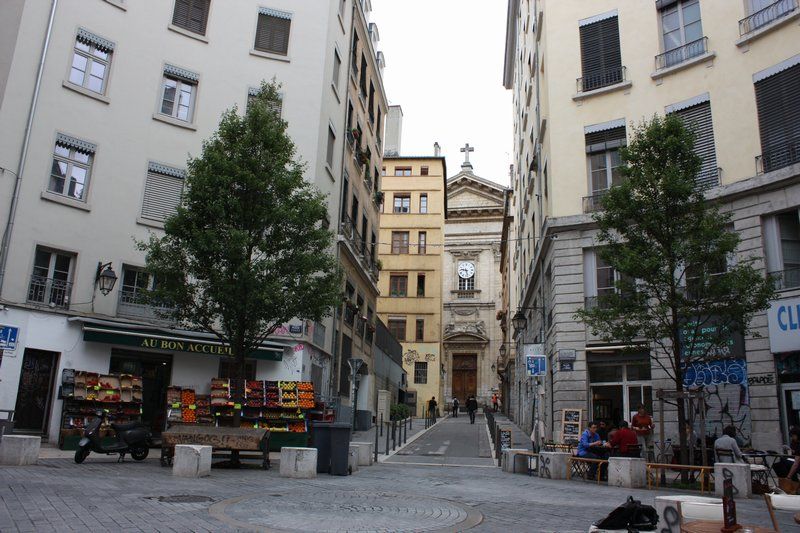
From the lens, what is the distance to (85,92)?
60.8 ft

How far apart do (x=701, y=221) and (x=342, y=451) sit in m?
9.05

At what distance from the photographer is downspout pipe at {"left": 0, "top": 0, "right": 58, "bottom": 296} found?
53.0 feet

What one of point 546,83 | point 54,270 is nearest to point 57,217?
point 54,270

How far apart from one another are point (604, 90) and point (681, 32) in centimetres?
271

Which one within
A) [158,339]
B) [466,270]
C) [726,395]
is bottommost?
[726,395]

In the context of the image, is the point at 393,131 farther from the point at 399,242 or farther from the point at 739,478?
the point at 739,478

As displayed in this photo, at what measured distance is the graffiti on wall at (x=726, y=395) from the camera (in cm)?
1554

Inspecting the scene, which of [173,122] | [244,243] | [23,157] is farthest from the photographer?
[173,122]

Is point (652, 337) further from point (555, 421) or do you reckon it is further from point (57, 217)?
point (57, 217)

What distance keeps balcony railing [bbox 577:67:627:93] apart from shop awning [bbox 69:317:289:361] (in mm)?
12883

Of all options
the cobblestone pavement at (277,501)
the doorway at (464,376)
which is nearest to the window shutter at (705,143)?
the cobblestone pavement at (277,501)

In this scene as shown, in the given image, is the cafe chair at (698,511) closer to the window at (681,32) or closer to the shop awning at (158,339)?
the shop awning at (158,339)

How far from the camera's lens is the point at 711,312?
13492 mm

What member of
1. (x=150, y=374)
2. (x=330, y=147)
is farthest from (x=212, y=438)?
(x=330, y=147)
